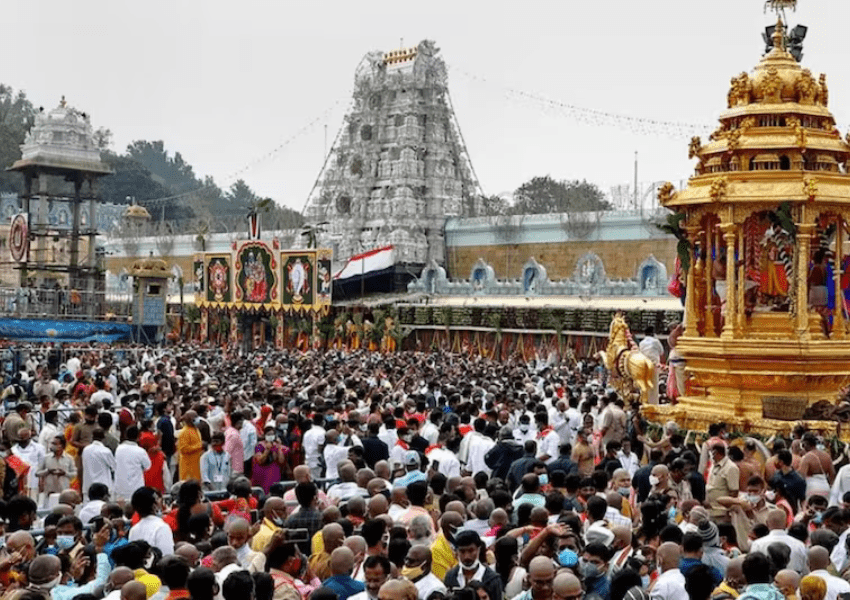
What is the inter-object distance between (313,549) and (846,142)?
1090 cm

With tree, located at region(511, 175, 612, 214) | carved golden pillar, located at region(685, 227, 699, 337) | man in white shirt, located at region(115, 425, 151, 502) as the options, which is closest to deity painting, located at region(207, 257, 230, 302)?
tree, located at region(511, 175, 612, 214)

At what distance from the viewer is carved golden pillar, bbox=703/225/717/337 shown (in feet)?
52.5

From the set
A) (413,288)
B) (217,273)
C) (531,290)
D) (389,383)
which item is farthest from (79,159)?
(389,383)

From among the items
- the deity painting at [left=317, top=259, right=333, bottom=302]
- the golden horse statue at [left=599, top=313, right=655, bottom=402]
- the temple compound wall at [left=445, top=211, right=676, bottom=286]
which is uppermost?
the temple compound wall at [left=445, top=211, right=676, bottom=286]

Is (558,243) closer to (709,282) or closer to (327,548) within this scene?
(709,282)

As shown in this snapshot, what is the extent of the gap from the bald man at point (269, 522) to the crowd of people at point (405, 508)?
15mm

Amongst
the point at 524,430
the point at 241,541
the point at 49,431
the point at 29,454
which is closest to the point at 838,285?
the point at 524,430

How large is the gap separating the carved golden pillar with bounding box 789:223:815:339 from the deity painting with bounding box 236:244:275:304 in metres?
33.8

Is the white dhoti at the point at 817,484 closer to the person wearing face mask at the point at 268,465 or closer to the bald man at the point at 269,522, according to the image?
the bald man at the point at 269,522

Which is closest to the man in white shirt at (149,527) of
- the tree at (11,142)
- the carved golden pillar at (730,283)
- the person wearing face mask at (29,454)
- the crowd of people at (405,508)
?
the crowd of people at (405,508)

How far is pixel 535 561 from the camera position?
5910 millimetres

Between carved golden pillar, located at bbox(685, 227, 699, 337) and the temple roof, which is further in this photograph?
the temple roof

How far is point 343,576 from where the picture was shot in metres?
6.52

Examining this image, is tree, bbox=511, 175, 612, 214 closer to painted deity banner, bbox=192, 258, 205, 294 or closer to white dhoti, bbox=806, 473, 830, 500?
painted deity banner, bbox=192, 258, 205, 294
